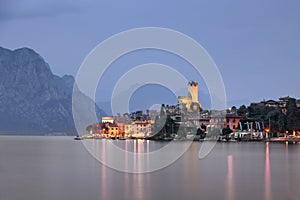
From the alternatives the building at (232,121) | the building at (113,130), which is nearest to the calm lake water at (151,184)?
the building at (232,121)

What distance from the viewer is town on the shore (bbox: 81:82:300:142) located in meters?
86.5

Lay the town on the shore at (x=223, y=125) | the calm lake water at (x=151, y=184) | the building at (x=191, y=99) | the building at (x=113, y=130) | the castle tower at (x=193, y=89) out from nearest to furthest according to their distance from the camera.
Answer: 1. the calm lake water at (x=151, y=184)
2. the town on the shore at (x=223, y=125)
3. the building at (x=191, y=99)
4. the building at (x=113, y=130)
5. the castle tower at (x=193, y=89)

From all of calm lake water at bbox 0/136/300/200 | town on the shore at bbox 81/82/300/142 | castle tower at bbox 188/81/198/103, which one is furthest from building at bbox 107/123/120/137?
calm lake water at bbox 0/136/300/200

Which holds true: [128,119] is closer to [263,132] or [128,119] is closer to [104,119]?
[104,119]

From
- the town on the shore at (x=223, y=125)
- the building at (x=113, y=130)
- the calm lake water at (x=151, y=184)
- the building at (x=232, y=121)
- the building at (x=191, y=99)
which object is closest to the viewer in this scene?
the calm lake water at (x=151, y=184)

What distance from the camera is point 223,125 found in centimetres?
10688

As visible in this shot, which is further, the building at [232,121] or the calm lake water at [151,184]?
the building at [232,121]

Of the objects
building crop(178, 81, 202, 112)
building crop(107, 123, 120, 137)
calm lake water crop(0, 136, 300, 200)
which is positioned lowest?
calm lake water crop(0, 136, 300, 200)

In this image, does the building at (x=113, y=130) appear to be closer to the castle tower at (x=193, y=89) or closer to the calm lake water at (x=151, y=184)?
the castle tower at (x=193, y=89)

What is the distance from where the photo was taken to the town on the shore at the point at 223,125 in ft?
284

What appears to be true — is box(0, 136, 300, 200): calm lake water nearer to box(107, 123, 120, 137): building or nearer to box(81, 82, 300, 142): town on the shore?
box(81, 82, 300, 142): town on the shore

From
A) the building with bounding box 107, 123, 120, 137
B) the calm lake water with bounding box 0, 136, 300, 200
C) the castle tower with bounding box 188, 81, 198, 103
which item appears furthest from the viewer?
the castle tower with bounding box 188, 81, 198, 103

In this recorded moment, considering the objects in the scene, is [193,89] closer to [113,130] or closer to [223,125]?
[113,130]

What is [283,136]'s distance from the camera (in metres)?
90.1
